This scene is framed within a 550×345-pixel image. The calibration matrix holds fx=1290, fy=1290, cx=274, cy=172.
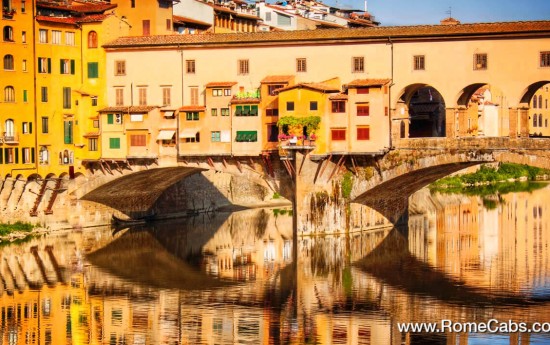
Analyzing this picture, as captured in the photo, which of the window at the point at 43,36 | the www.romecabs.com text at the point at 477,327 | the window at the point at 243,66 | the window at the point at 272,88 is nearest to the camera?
the www.romecabs.com text at the point at 477,327

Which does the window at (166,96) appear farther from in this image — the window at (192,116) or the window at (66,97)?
the window at (66,97)

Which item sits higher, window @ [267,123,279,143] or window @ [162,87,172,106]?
window @ [162,87,172,106]

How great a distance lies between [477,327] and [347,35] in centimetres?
1884

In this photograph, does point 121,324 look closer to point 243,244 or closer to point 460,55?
point 243,244

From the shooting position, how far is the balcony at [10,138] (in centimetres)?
5383

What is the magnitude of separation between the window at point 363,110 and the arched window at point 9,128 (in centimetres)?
1478

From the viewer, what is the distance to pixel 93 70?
55812 mm

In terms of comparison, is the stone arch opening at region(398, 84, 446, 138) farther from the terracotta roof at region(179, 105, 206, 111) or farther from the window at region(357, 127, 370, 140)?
the terracotta roof at region(179, 105, 206, 111)

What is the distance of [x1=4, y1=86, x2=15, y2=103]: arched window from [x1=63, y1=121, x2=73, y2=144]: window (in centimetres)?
260

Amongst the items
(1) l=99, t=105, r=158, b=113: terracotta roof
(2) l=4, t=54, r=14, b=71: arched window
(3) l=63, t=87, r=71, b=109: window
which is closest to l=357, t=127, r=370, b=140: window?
(1) l=99, t=105, r=158, b=113: terracotta roof

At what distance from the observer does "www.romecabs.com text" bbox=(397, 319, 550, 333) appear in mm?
34812

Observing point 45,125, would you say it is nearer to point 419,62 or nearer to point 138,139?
point 138,139

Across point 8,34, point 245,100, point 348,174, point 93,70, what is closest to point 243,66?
point 245,100

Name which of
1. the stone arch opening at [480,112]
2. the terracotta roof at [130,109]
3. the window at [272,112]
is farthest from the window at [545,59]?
the terracotta roof at [130,109]
